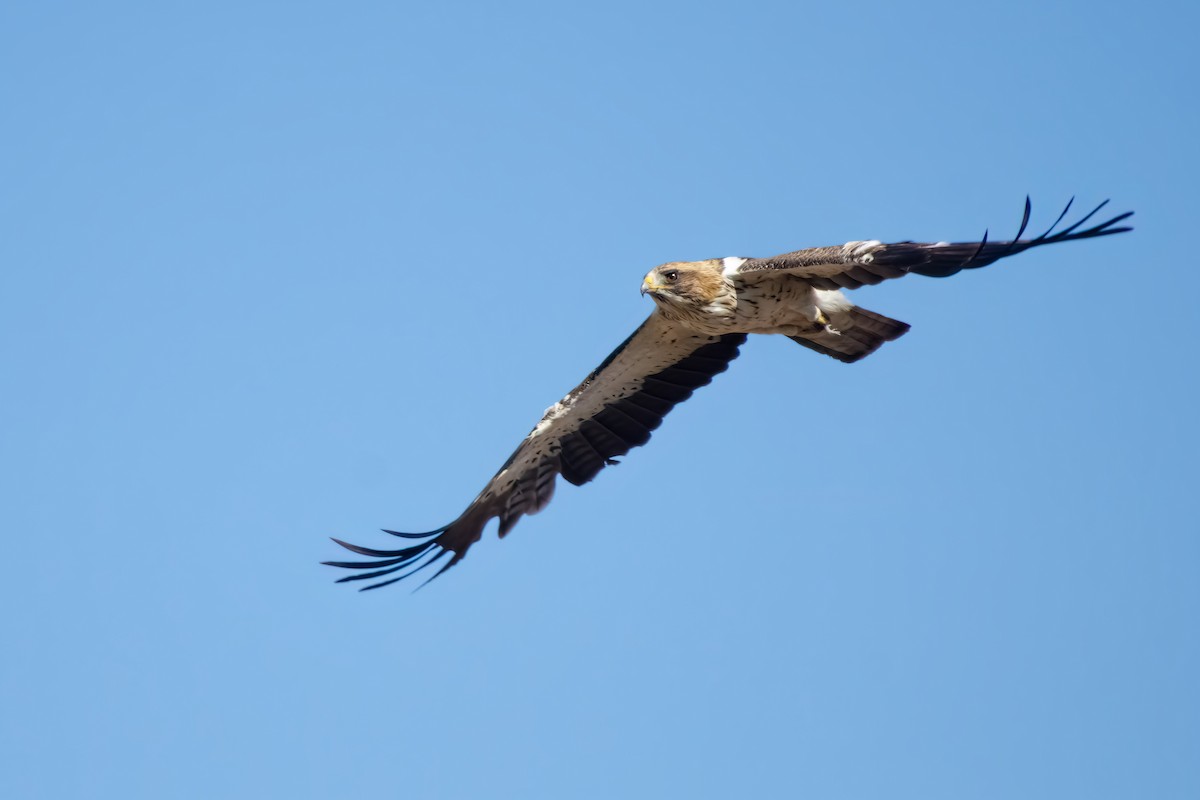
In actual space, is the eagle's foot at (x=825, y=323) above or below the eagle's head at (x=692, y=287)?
below

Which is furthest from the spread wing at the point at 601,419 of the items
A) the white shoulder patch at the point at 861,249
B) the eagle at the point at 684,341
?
the white shoulder patch at the point at 861,249

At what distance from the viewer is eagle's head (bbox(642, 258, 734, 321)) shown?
42.0 feet

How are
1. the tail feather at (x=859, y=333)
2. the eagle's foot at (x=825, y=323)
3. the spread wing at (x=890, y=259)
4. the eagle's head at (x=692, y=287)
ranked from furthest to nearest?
the tail feather at (x=859, y=333) < the eagle's foot at (x=825, y=323) < the eagle's head at (x=692, y=287) < the spread wing at (x=890, y=259)

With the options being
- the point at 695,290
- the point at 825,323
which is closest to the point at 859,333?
the point at 825,323

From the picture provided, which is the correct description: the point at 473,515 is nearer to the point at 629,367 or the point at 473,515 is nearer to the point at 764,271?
the point at 629,367

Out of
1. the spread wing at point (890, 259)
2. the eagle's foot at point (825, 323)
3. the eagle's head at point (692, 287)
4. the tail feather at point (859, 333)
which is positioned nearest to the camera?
the spread wing at point (890, 259)

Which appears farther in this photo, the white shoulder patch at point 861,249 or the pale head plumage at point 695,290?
the pale head plumage at point 695,290

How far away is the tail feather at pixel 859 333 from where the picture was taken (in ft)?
43.7

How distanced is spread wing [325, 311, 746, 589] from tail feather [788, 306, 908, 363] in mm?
1017

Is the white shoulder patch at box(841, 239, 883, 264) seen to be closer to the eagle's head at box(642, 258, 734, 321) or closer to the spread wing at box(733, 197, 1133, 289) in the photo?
the spread wing at box(733, 197, 1133, 289)

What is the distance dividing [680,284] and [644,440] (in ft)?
6.63

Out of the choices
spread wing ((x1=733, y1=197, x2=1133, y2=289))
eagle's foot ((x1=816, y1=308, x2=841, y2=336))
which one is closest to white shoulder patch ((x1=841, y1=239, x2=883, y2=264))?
spread wing ((x1=733, y1=197, x2=1133, y2=289))

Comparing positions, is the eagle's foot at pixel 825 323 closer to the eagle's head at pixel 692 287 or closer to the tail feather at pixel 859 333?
the tail feather at pixel 859 333

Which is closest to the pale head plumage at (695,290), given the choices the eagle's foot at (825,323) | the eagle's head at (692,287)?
the eagle's head at (692,287)
